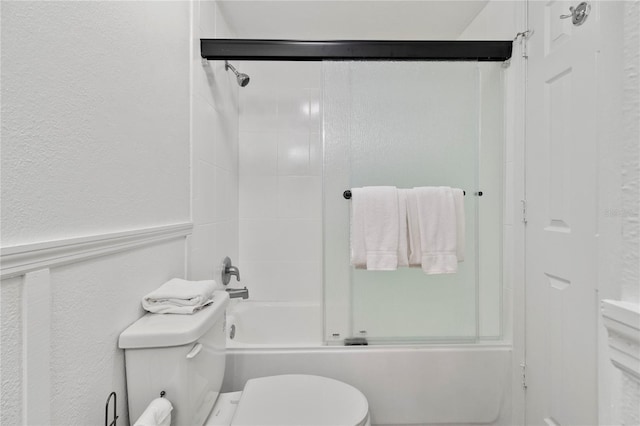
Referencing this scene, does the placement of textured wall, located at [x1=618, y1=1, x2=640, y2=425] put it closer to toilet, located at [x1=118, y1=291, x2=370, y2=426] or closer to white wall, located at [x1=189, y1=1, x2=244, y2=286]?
toilet, located at [x1=118, y1=291, x2=370, y2=426]

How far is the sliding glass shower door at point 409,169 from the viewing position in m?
1.58

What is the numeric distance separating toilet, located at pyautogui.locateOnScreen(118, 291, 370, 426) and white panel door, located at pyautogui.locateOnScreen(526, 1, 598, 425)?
737 millimetres

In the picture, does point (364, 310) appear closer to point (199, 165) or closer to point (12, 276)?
point (199, 165)

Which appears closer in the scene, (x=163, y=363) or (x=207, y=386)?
(x=163, y=363)

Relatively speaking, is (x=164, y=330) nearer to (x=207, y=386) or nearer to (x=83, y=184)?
(x=207, y=386)

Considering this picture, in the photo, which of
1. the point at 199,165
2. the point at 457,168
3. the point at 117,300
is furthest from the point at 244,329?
the point at 457,168

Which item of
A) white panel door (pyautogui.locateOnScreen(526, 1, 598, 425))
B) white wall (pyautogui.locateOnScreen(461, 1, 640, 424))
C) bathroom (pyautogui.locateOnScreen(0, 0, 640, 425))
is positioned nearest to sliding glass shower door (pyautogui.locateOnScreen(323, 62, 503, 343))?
bathroom (pyautogui.locateOnScreen(0, 0, 640, 425))

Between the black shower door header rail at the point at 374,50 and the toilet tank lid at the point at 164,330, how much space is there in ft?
3.77

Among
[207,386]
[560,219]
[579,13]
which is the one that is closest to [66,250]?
[207,386]

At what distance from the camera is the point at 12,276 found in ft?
1.96

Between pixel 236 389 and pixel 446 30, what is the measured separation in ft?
7.46

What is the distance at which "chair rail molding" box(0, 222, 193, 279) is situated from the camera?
0.59m

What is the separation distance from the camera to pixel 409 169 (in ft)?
5.18

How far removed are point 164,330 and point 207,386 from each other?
0.98 feet
